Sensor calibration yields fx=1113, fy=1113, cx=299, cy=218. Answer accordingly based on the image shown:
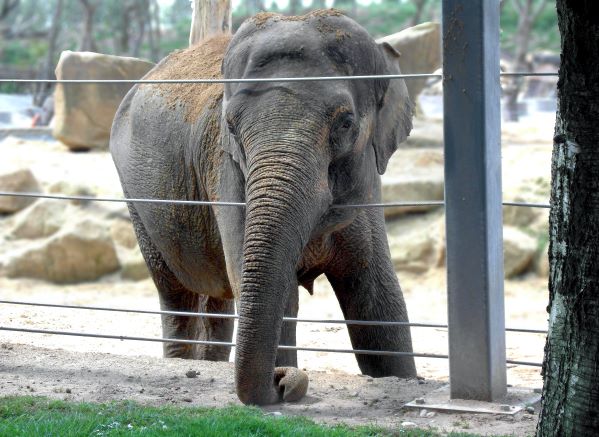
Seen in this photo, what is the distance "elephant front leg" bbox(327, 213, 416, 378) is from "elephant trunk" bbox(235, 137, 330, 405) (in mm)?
1212

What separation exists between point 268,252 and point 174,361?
4.90ft

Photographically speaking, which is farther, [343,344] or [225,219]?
[343,344]

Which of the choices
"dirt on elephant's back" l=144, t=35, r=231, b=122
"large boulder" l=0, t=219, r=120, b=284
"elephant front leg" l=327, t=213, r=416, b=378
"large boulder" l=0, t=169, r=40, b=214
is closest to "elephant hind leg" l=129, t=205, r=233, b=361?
"dirt on elephant's back" l=144, t=35, r=231, b=122

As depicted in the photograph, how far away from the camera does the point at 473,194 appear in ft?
14.3

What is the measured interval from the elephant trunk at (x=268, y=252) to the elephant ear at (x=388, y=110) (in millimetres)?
856

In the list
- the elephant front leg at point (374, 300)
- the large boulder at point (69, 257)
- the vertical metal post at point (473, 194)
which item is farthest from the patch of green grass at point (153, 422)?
the large boulder at point (69, 257)

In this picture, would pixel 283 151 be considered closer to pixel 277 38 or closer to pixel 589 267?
pixel 277 38

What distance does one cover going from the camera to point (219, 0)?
31.1 ft

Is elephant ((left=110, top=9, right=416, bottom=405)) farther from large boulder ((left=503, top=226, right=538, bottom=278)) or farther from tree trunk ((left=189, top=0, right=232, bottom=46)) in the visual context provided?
large boulder ((left=503, top=226, right=538, bottom=278))

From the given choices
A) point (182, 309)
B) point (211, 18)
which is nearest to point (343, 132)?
point (182, 309)

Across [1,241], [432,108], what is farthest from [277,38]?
[432,108]

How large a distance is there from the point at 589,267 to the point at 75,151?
44.2 ft

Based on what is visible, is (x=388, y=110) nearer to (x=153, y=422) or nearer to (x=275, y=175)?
(x=275, y=175)

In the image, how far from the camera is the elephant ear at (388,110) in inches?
208
